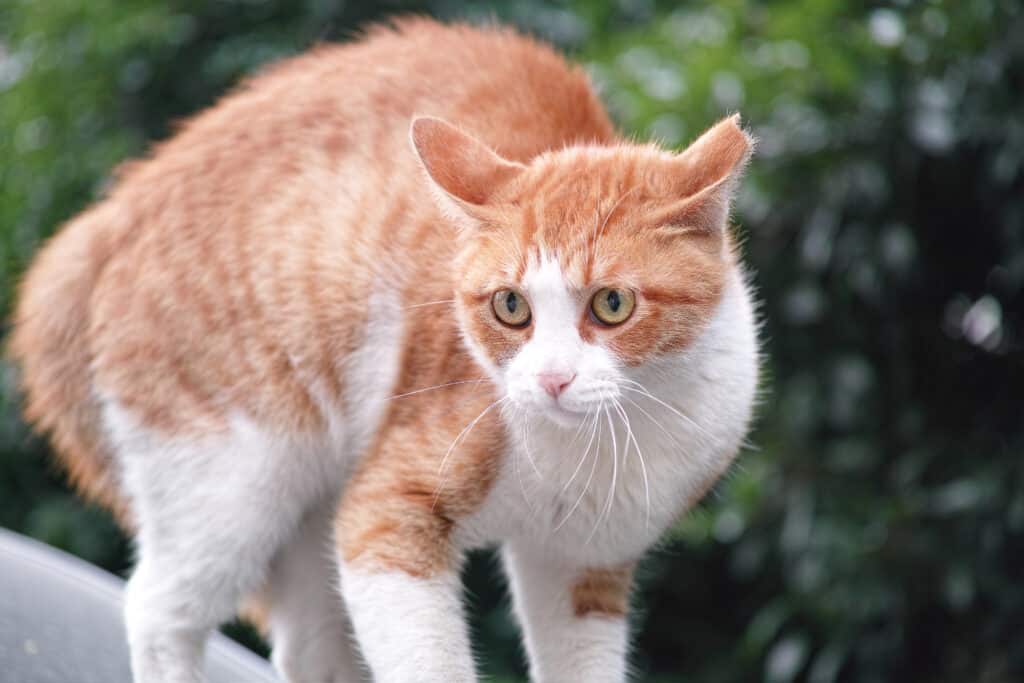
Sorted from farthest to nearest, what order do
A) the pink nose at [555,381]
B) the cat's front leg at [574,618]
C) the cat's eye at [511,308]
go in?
1. the cat's front leg at [574,618]
2. the cat's eye at [511,308]
3. the pink nose at [555,381]

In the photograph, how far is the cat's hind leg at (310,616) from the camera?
2.67 m

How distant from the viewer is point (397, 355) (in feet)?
7.74

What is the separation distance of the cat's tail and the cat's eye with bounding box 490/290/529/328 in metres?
0.87

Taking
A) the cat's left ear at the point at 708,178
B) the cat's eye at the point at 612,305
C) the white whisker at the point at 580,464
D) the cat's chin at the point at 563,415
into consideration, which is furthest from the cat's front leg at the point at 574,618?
the cat's left ear at the point at 708,178

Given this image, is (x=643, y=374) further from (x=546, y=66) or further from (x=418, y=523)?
(x=546, y=66)

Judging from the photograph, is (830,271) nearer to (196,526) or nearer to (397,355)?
(397,355)

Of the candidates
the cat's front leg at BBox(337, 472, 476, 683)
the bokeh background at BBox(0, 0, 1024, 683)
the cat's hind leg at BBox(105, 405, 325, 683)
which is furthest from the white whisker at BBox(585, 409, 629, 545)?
the bokeh background at BBox(0, 0, 1024, 683)

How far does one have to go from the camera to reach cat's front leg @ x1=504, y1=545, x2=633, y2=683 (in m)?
2.48

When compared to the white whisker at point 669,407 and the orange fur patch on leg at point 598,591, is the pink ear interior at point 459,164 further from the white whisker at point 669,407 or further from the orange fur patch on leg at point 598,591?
the orange fur patch on leg at point 598,591

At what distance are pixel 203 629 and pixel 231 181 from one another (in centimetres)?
81

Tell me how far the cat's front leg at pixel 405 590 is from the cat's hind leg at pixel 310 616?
418mm

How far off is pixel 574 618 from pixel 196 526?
2.27 feet

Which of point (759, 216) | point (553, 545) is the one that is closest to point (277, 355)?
point (553, 545)

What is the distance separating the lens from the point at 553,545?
7.61 feet
